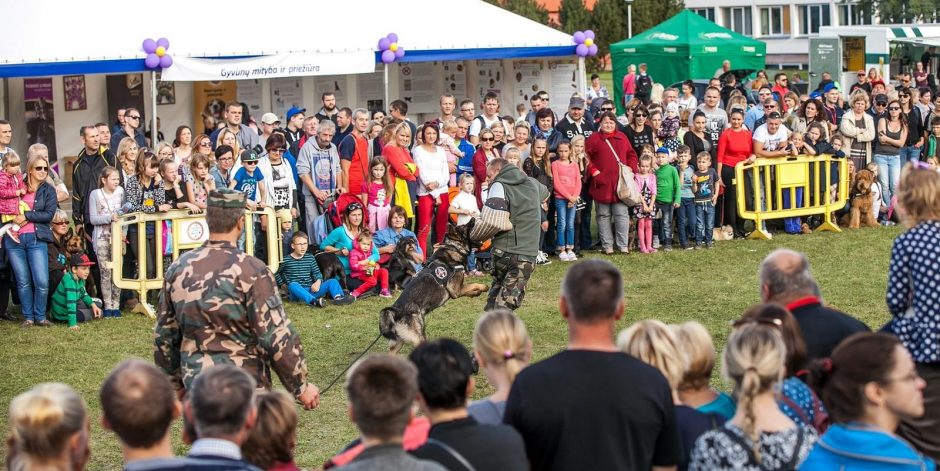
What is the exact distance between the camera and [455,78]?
72.0ft

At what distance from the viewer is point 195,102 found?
20875 mm

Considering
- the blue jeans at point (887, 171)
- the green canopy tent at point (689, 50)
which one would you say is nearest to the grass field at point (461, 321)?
the blue jeans at point (887, 171)

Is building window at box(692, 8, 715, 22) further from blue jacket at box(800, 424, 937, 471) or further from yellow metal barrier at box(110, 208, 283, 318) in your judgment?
blue jacket at box(800, 424, 937, 471)

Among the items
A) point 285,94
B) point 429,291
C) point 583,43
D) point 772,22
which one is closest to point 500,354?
point 429,291

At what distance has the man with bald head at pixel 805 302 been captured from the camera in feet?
16.9

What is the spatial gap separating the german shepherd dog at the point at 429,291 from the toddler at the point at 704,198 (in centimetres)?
552

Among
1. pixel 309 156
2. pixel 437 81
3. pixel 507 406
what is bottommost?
pixel 507 406

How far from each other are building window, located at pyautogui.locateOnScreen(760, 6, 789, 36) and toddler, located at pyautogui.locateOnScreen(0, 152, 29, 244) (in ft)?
156

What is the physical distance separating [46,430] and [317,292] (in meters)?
8.63

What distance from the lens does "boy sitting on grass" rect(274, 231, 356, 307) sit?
12.5m

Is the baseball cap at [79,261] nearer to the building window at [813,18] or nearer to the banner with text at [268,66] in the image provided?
the banner with text at [268,66]

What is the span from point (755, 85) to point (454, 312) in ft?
52.2

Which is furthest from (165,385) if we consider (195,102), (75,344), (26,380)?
(195,102)

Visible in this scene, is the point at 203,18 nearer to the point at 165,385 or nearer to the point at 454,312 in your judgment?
the point at 454,312
